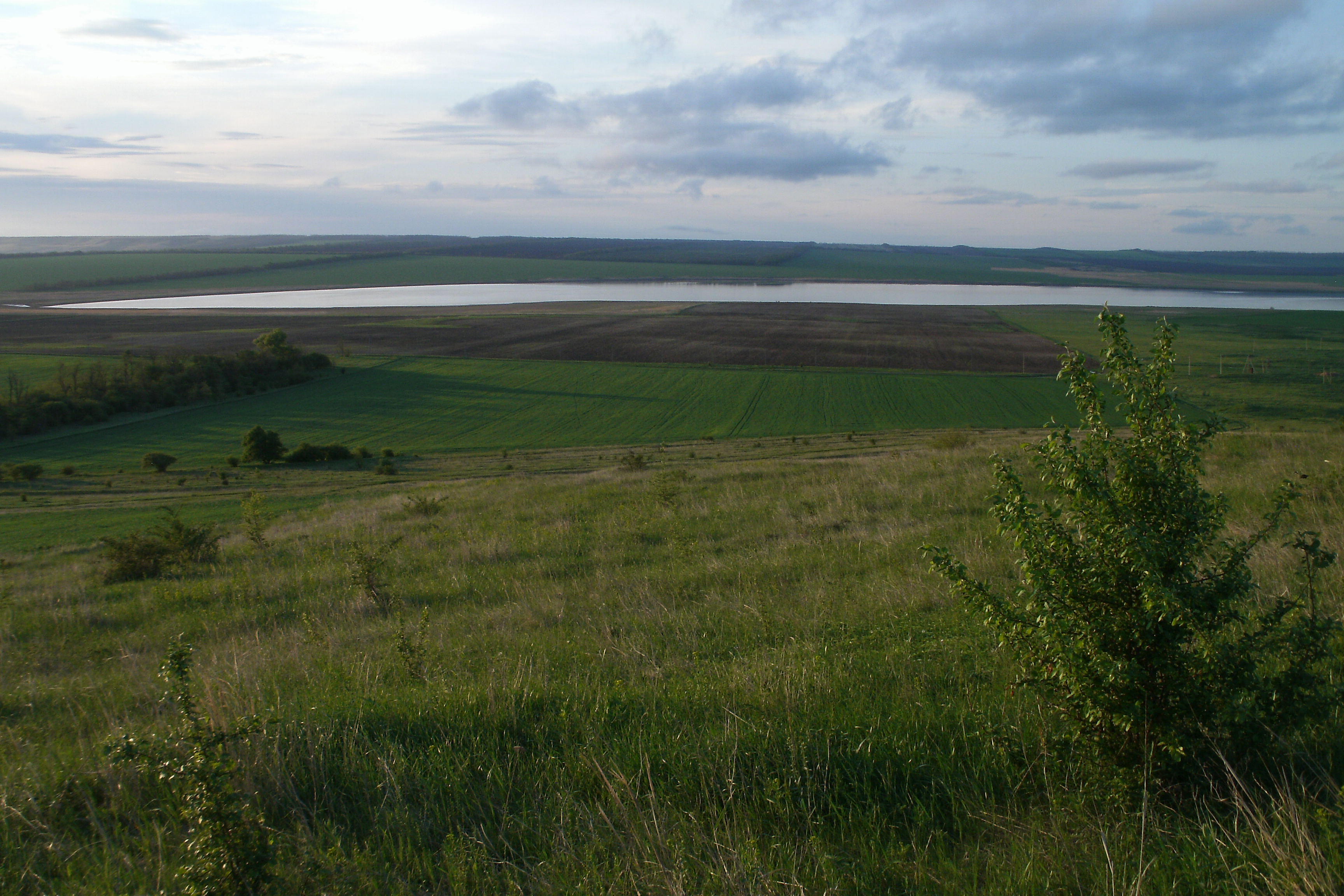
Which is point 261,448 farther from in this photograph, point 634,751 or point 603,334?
point 603,334

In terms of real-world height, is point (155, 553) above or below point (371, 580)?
below

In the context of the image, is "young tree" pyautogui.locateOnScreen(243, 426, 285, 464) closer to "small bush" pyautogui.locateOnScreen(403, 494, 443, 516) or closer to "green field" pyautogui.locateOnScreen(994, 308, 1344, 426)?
"small bush" pyautogui.locateOnScreen(403, 494, 443, 516)

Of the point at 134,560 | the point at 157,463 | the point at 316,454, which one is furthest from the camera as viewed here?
the point at 316,454

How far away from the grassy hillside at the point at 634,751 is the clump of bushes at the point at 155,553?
11.5 ft

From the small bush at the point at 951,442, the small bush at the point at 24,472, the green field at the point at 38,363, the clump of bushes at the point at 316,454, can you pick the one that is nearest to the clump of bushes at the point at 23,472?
the small bush at the point at 24,472

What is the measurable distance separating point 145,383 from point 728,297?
109461 millimetres

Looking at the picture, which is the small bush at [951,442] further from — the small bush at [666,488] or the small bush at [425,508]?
the small bush at [425,508]

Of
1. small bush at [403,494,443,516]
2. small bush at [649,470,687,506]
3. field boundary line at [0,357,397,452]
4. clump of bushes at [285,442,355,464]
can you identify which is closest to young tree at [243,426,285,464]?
clump of bushes at [285,442,355,464]

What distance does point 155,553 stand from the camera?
12.3 m

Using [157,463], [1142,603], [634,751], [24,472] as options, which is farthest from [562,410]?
[1142,603]

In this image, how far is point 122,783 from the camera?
369 centimetres

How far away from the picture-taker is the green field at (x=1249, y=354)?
4991cm

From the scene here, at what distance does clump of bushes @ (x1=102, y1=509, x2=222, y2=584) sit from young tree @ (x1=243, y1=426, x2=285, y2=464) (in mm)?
36670

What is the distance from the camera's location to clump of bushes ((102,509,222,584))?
39.5 feet
